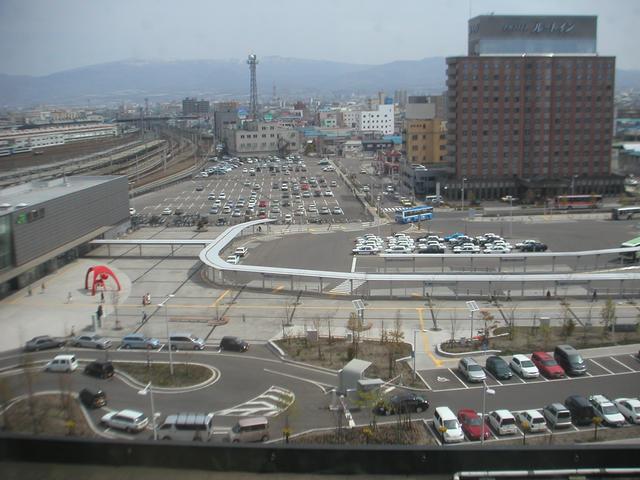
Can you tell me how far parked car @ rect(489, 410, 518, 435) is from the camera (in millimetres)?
4211

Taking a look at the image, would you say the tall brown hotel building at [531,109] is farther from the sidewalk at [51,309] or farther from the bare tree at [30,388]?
Result: the bare tree at [30,388]

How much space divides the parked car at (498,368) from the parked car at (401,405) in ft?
2.98

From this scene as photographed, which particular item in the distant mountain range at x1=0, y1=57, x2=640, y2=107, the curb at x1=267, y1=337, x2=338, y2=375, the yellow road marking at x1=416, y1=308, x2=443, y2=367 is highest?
the distant mountain range at x1=0, y1=57, x2=640, y2=107

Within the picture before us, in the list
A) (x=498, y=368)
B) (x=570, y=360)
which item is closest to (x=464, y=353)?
(x=498, y=368)

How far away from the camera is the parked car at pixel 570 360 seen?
5.26 m

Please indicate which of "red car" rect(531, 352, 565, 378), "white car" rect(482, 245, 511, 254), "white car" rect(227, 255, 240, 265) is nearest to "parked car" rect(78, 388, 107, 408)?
"red car" rect(531, 352, 565, 378)

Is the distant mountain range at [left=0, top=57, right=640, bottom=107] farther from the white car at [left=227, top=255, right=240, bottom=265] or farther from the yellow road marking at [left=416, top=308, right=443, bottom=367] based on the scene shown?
the yellow road marking at [left=416, top=308, right=443, bottom=367]

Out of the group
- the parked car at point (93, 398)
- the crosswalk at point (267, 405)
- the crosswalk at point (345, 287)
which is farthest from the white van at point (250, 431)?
the crosswalk at point (345, 287)

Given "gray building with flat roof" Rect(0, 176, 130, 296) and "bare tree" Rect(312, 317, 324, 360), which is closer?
"bare tree" Rect(312, 317, 324, 360)

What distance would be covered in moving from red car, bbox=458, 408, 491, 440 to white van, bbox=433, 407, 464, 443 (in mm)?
53

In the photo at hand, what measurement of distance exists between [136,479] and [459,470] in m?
0.87

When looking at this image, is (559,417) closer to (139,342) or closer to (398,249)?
(139,342)

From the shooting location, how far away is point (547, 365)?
17.4 feet

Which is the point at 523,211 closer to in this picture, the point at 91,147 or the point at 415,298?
the point at 415,298
